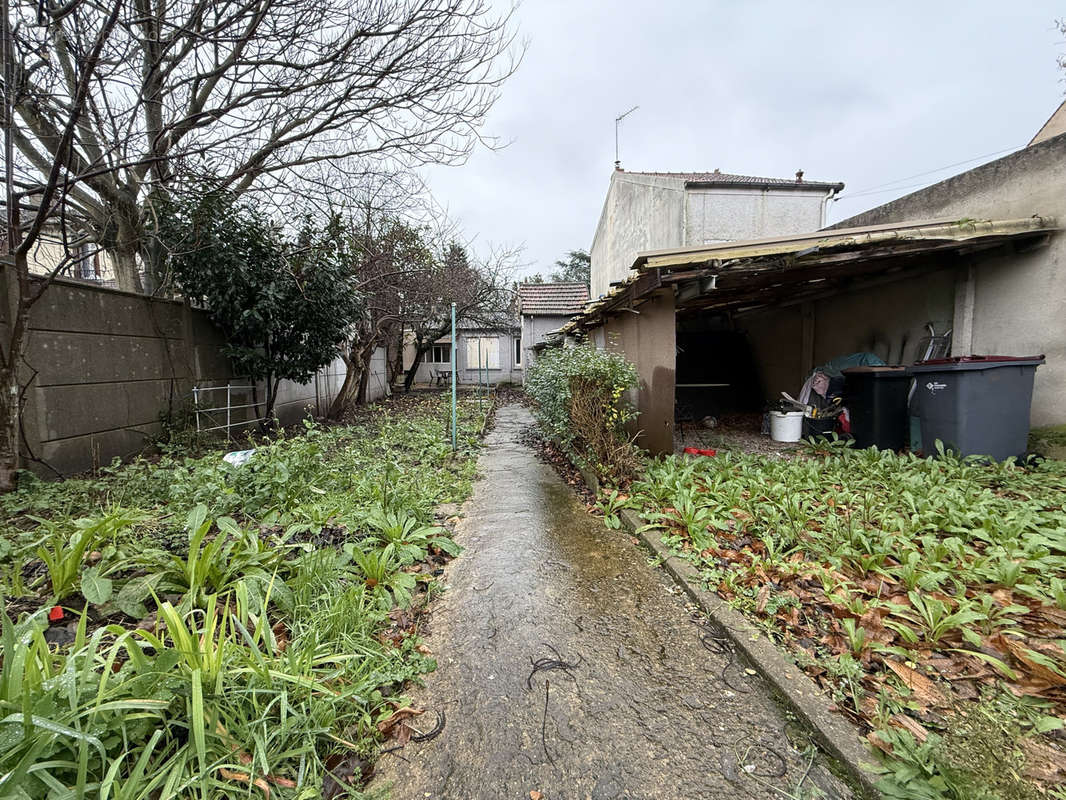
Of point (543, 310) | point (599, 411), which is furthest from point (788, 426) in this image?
point (543, 310)

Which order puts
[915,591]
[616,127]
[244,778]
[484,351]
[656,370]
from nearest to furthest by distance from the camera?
[244,778] → [915,591] → [656,370] → [616,127] → [484,351]

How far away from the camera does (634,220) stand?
11859mm

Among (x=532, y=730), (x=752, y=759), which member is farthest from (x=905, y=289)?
(x=532, y=730)

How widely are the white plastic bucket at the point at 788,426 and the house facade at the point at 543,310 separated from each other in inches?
445

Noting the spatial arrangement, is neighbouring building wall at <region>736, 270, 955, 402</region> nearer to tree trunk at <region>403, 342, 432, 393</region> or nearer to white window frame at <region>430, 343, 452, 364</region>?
tree trunk at <region>403, 342, 432, 393</region>

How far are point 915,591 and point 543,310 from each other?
637 inches

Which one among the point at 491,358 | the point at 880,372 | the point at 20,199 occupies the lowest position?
the point at 880,372

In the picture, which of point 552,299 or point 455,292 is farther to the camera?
point 552,299

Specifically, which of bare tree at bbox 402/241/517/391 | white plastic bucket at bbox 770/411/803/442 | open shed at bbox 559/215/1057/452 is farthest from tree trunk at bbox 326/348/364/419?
white plastic bucket at bbox 770/411/803/442

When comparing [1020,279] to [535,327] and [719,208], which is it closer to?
[719,208]

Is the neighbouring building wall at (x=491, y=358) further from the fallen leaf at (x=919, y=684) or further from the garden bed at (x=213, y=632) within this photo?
the fallen leaf at (x=919, y=684)

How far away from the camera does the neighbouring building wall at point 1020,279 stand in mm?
4469

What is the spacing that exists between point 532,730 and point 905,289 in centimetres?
754

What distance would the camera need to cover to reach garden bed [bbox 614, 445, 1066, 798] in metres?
1.46
